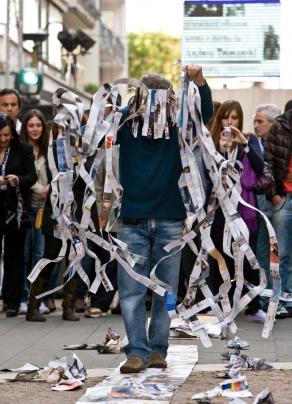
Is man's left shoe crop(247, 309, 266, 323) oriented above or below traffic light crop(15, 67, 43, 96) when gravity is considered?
below

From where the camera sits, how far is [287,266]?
1177cm

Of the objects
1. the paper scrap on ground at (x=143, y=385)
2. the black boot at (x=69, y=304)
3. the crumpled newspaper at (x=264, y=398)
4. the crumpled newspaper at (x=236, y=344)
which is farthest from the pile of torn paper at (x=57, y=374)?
the black boot at (x=69, y=304)

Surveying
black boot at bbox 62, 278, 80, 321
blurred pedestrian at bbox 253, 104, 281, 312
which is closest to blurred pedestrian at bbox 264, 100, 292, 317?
blurred pedestrian at bbox 253, 104, 281, 312

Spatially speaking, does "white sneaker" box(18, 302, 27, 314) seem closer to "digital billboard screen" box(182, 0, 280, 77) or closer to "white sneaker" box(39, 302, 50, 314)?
"white sneaker" box(39, 302, 50, 314)

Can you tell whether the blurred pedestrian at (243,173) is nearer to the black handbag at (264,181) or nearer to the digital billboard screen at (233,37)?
the black handbag at (264,181)

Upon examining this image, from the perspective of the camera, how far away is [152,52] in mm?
97562

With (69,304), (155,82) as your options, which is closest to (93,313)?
(69,304)

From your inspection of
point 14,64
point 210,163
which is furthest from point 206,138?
point 14,64

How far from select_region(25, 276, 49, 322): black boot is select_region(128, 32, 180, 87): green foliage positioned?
83.2 m

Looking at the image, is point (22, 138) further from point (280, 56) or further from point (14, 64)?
point (14, 64)

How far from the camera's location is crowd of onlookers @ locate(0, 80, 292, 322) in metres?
11.1

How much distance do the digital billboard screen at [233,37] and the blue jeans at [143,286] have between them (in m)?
10.1

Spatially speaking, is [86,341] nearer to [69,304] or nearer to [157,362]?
[69,304]

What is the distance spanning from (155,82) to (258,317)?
3877 millimetres
